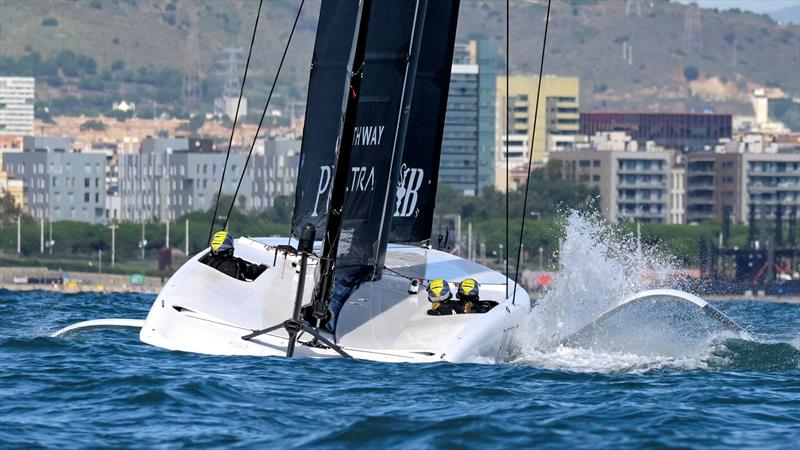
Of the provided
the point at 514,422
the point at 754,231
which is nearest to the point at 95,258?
the point at 754,231

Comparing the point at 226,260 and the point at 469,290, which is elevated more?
the point at 226,260

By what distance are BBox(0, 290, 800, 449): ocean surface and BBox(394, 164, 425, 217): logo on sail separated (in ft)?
11.0

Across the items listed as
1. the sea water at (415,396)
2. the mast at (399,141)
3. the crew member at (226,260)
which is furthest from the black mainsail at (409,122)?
the mast at (399,141)

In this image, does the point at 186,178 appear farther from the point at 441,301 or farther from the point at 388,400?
the point at 388,400

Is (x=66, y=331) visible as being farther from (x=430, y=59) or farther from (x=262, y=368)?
(x=430, y=59)

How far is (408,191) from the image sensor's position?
21.9 m

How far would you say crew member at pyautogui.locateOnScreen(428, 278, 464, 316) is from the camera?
19094 mm

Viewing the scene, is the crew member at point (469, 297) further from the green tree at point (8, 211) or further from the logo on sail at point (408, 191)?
the green tree at point (8, 211)

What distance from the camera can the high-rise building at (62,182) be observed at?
161375 millimetres

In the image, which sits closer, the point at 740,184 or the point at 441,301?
the point at 441,301

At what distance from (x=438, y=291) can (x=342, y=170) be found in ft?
7.12

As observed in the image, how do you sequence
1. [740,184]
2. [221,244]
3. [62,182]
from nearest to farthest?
[221,244], [740,184], [62,182]

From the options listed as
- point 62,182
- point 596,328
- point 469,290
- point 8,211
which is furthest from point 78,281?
point 469,290

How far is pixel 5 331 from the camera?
2064 centimetres
